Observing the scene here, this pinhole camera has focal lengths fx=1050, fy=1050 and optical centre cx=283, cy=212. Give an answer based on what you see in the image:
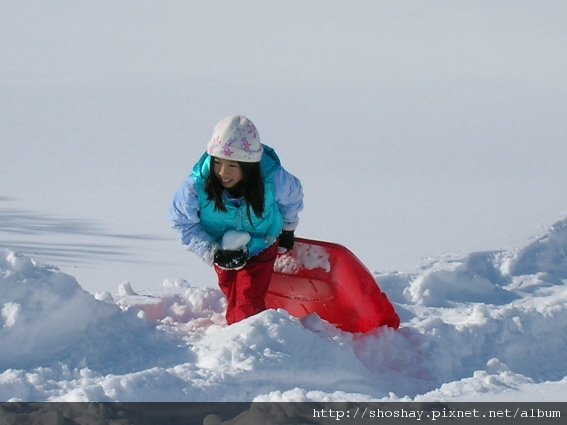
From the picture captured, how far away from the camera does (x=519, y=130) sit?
41.0ft

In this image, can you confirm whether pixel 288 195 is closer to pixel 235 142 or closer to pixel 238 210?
pixel 238 210

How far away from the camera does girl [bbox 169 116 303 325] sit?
15.1 feet

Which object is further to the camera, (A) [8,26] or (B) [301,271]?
(A) [8,26]

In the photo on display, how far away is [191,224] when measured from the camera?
484 centimetres

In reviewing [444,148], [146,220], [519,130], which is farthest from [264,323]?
[519,130]

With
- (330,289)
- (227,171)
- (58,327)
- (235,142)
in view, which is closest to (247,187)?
(227,171)

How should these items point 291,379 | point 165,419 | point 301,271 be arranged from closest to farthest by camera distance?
point 165,419 → point 291,379 → point 301,271

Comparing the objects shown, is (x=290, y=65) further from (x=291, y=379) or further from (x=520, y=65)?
(x=291, y=379)

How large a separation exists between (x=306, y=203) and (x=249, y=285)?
353cm

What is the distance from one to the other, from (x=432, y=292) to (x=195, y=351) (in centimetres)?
179

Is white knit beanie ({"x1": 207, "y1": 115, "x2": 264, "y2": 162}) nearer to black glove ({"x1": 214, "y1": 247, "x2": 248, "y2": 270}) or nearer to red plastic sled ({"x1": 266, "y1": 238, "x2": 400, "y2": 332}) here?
black glove ({"x1": 214, "y1": 247, "x2": 248, "y2": 270})

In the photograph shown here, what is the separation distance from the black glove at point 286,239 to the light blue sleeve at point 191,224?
0.38m

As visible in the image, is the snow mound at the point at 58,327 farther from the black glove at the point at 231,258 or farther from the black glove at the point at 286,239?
the black glove at the point at 286,239

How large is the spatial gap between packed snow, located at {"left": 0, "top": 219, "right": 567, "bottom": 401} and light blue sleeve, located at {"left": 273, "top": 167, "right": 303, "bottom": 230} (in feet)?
1.78
